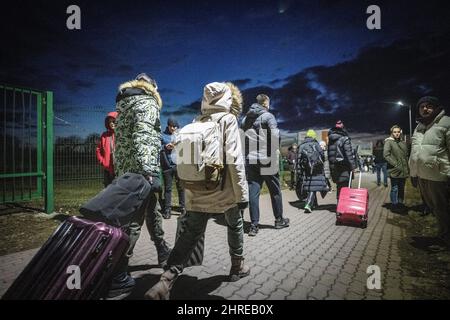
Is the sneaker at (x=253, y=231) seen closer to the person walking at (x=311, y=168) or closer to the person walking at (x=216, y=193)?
the person walking at (x=216, y=193)

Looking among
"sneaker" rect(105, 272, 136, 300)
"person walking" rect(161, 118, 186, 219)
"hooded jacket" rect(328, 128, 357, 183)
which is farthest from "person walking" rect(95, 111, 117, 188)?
"hooded jacket" rect(328, 128, 357, 183)

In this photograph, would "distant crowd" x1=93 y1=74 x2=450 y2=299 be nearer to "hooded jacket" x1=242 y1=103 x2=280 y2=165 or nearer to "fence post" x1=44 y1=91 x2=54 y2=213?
"hooded jacket" x1=242 y1=103 x2=280 y2=165

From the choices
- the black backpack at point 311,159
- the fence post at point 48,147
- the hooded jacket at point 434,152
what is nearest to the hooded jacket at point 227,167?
the hooded jacket at point 434,152

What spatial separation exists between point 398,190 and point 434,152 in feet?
11.6

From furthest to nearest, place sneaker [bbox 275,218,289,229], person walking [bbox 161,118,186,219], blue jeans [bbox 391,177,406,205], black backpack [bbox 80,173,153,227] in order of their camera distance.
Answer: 1. blue jeans [bbox 391,177,406,205]
2. person walking [bbox 161,118,186,219]
3. sneaker [bbox 275,218,289,229]
4. black backpack [bbox 80,173,153,227]

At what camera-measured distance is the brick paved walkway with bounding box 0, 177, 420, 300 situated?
8.65ft

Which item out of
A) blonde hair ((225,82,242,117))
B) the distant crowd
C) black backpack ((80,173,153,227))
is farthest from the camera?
blonde hair ((225,82,242,117))

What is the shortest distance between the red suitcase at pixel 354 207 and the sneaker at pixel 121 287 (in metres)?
4.20

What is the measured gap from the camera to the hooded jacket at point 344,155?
6.19m

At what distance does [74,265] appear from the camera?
1870 millimetres

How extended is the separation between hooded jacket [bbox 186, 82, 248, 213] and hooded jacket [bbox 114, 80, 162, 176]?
546 millimetres

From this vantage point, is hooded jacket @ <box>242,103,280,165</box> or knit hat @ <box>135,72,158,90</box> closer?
knit hat @ <box>135,72,158,90</box>

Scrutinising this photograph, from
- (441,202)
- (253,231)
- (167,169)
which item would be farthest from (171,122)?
(441,202)
